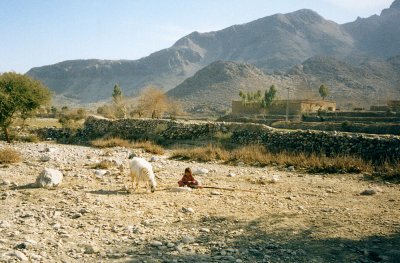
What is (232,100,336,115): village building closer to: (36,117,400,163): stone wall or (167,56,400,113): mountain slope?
(167,56,400,113): mountain slope


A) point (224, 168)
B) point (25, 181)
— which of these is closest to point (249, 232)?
point (25, 181)

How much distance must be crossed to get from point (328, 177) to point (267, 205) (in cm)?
578

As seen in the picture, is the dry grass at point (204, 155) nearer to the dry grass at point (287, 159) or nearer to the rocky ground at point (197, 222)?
the dry grass at point (287, 159)

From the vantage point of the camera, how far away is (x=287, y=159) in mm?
17625

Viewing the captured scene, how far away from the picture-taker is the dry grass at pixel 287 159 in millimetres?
15734

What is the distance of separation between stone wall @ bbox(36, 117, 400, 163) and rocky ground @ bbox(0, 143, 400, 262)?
576 centimetres

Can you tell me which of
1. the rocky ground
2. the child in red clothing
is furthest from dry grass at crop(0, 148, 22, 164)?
the child in red clothing

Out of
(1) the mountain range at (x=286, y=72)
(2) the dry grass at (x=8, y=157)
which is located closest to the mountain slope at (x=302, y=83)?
(1) the mountain range at (x=286, y=72)

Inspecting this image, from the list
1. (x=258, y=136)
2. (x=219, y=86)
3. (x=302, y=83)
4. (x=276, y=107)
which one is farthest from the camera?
→ (x=302, y=83)

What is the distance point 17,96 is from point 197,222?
2285 centimetres

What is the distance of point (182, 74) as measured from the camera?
183 meters

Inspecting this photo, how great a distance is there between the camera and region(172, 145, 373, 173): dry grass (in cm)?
1573

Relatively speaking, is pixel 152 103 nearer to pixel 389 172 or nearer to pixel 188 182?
pixel 389 172

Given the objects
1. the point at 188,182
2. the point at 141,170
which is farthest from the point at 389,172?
the point at 141,170
